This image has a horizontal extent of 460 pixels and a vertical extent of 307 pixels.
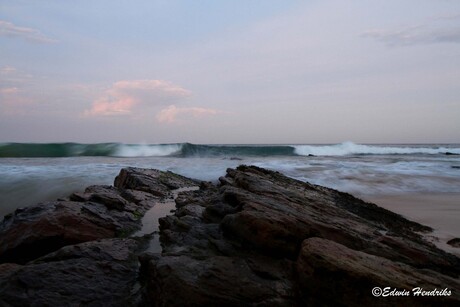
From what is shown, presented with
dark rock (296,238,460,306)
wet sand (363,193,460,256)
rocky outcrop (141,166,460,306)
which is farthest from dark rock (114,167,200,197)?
dark rock (296,238,460,306)

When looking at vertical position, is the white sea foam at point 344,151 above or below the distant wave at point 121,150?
below

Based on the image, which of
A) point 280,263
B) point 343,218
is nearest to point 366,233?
point 343,218

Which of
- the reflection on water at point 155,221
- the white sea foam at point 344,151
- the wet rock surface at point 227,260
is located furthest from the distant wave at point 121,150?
the wet rock surface at point 227,260

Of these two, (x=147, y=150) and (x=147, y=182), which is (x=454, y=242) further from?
(x=147, y=150)

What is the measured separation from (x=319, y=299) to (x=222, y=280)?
822 mm

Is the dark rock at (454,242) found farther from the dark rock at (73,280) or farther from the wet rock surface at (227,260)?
the dark rock at (73,280)

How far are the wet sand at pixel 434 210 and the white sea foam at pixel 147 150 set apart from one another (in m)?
30.4

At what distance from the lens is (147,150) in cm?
3938

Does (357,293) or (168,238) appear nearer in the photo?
(357,293)

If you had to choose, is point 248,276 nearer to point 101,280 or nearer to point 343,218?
point 101,280

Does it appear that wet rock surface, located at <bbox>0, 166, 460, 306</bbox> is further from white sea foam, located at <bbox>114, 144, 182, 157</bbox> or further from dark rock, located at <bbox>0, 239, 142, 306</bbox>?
white sea foam, located at <bbox>114, 144, 182, 157</bbox>

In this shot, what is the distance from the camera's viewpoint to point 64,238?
4.53 metres

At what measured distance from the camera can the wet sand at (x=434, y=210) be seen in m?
5.45

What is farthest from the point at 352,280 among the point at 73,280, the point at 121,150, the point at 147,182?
the point at 121,150
